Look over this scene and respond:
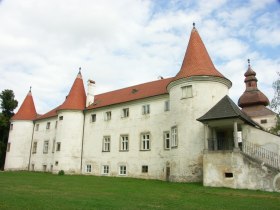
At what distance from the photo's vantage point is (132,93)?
3028 cm

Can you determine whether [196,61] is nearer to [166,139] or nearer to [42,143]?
[166,139]

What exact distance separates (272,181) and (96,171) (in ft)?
58.2

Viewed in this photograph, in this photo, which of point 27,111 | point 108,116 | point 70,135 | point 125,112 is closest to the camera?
point 125,112

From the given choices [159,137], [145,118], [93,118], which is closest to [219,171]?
[159,137]

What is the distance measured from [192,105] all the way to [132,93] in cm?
923

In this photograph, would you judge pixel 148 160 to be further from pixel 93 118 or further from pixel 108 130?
pixel 93 118

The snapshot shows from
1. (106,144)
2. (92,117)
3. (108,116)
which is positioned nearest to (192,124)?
(106,144)

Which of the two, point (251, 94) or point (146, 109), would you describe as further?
point (251, 94)

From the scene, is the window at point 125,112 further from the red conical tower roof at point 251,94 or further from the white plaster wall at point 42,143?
the red conical tower roof at point 251,94

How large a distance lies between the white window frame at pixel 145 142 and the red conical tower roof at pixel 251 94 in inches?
1042

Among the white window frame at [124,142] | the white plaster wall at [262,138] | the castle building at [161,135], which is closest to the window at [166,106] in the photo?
the castle building at [161,135]

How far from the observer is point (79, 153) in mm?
31969

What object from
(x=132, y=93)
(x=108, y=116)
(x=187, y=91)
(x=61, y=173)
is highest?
(x=132, y=93)

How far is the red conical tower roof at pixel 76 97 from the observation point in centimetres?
3278
